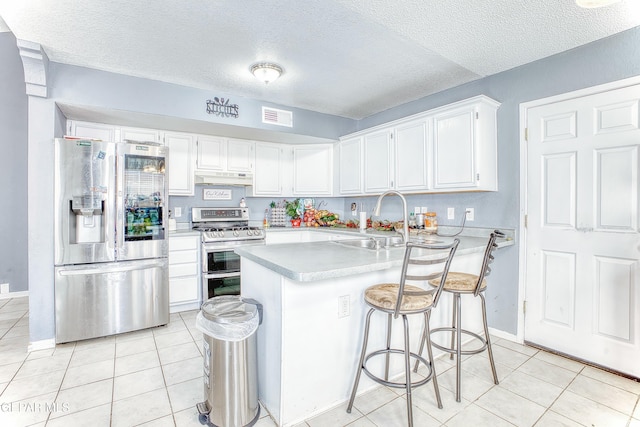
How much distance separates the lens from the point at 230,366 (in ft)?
5.39

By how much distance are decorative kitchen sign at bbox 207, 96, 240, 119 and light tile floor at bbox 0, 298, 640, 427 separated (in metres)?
2.44

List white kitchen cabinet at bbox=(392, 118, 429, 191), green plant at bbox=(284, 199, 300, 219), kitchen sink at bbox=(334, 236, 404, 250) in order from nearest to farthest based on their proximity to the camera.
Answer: kitchen sink at bbox=(334, 236, 404, 250)
white kitchen cabinet at bbox=(392, 118, 429, 191)
green plant at bbox=(284, 199, 300, 219)

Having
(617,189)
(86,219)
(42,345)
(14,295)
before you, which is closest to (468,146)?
(617,189)

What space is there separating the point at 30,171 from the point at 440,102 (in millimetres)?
4022

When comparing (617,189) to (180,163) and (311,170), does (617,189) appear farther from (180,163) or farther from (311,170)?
(180,163)

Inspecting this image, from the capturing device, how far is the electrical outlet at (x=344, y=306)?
185 centimetres

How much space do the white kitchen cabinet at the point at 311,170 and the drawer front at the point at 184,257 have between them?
1714 millimetres

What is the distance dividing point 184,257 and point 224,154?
1.46 meters

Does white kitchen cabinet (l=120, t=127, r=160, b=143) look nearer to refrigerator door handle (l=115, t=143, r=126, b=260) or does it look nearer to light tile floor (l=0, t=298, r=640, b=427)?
refrigerator door handle (l=115, t=143, r=126, b=260)

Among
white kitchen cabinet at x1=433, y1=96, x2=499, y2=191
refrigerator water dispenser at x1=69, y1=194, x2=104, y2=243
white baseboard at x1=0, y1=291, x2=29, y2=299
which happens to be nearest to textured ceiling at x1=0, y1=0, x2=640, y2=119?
white kitchen cabinet at x1=433, y1=96, x2=499, y2=191

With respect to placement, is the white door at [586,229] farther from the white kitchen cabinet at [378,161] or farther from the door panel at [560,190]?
the white kitchen cabinet at [378,161]

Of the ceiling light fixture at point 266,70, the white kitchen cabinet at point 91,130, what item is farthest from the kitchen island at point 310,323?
the white kitchen cabinet at point 91,130

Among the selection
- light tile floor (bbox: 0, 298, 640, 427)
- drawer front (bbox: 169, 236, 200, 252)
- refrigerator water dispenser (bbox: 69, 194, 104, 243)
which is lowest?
light tile floor (bbox: 0, 298, 640, 427)

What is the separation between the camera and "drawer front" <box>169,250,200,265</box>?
3508 millimetres
